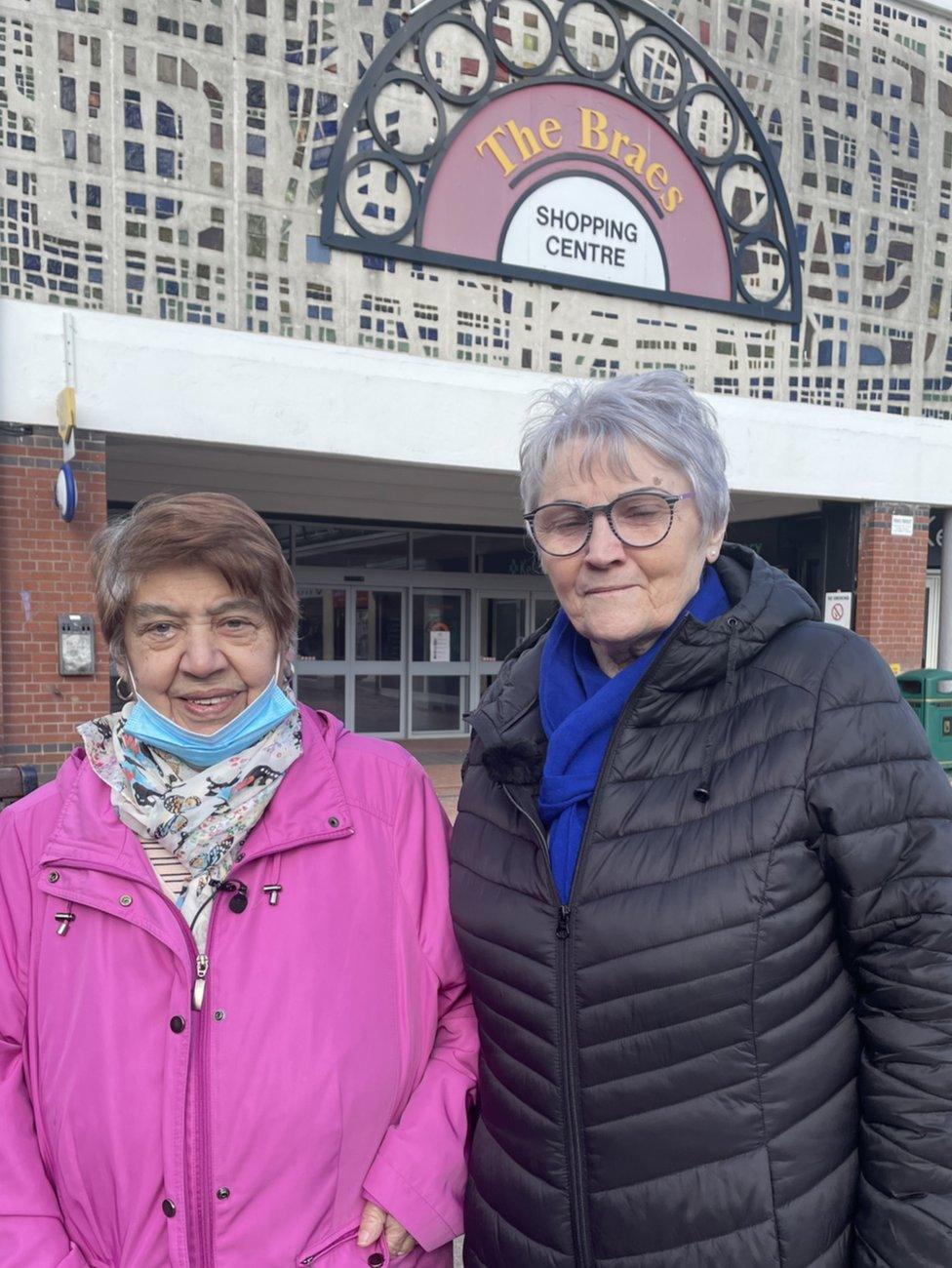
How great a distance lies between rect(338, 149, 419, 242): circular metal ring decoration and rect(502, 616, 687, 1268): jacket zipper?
6.82 meters

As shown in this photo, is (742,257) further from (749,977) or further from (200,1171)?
(200,1171)

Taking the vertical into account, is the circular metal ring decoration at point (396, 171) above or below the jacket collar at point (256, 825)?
above

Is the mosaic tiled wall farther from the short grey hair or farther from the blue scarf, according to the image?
the blue scarf

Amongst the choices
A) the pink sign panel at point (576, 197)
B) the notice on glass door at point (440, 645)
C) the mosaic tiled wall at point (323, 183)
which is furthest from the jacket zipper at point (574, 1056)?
the notice on glass door at point (440, 645)

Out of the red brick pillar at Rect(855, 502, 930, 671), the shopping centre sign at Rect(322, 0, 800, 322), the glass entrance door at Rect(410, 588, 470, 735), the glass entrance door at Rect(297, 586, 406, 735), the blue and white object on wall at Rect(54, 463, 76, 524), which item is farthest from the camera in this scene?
the glass entrance door at Rect(410, 588, 470, 735)

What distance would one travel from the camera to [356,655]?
11.9m

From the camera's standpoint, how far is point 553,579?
5.44ft

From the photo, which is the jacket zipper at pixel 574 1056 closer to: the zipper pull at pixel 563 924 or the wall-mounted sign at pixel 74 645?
the zipper pull at pixel 563 924

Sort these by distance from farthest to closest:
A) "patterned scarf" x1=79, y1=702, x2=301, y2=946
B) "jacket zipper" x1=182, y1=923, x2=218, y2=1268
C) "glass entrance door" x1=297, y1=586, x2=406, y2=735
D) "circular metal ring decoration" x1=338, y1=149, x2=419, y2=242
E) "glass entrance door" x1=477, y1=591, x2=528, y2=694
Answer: "glass entrance door" x1=477, y1=591, x2=528, y2=694, "glass entrance door" x1=297, y1=586, x2=406, y2=735, "circular metal ring decoration" x1=338, y1=149, x2=419, y2=242, "patterned scarf" x1=79, y1=702, x2=301, y2=946, "jacket zipper" x1=182, y1=923, x2=218, y2=1268

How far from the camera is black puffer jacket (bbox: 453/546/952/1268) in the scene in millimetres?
1342

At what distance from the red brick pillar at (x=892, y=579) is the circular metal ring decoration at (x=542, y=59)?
5.43m

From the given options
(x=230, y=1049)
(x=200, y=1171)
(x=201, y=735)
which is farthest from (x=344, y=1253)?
(x=201, y=735)

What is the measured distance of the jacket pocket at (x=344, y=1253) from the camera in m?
1.50

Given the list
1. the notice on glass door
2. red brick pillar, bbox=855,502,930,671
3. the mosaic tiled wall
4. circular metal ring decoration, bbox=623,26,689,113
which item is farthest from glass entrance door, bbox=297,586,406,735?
circular metal ring decoration, bbox=623,26,689,113
